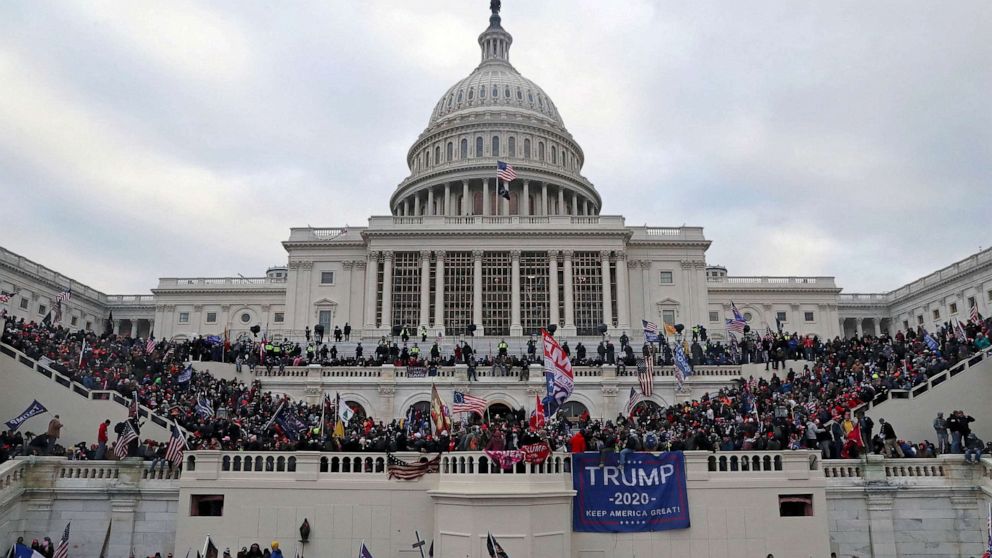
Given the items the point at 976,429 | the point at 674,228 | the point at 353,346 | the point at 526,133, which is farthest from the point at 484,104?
the point at 976,429

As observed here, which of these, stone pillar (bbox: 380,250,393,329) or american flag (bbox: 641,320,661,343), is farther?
stone pillar (bbox: 380,250,393,329)

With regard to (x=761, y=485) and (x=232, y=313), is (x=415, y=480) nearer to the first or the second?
(x=761, y=485)

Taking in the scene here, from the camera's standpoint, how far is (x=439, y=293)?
213ft

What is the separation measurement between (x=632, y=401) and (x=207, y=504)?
68.3ft

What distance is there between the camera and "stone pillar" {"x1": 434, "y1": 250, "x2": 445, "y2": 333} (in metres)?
64.4

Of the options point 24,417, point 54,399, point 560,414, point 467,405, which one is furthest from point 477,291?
point 24,417

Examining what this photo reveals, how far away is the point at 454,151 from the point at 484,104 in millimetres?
7700

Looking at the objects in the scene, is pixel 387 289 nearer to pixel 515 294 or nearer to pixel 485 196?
A: pixel 515 294

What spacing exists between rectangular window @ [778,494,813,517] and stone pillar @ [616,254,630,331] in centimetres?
4195

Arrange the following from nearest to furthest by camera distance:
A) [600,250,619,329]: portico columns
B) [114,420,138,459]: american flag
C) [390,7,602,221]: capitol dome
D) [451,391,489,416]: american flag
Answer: [114,420,138,459]: american flag < [451,391,489,416]: american flag < [600,250,619,329]: portico columns < [390,7,602,221]: capitol dome

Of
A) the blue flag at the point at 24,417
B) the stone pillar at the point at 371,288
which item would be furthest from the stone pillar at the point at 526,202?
the blue flag at the point at 24,417

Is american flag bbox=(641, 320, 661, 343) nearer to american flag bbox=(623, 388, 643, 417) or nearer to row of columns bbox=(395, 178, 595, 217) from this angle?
american flag bbox=(623, 388, 643, 417)

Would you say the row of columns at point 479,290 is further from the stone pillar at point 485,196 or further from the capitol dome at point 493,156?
the stone pillar at point 485,196

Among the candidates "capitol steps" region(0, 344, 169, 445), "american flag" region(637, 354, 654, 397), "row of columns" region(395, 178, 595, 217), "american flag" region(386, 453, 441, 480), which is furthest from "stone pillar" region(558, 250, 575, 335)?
"american flag" region(386, 453, 441, 480)
